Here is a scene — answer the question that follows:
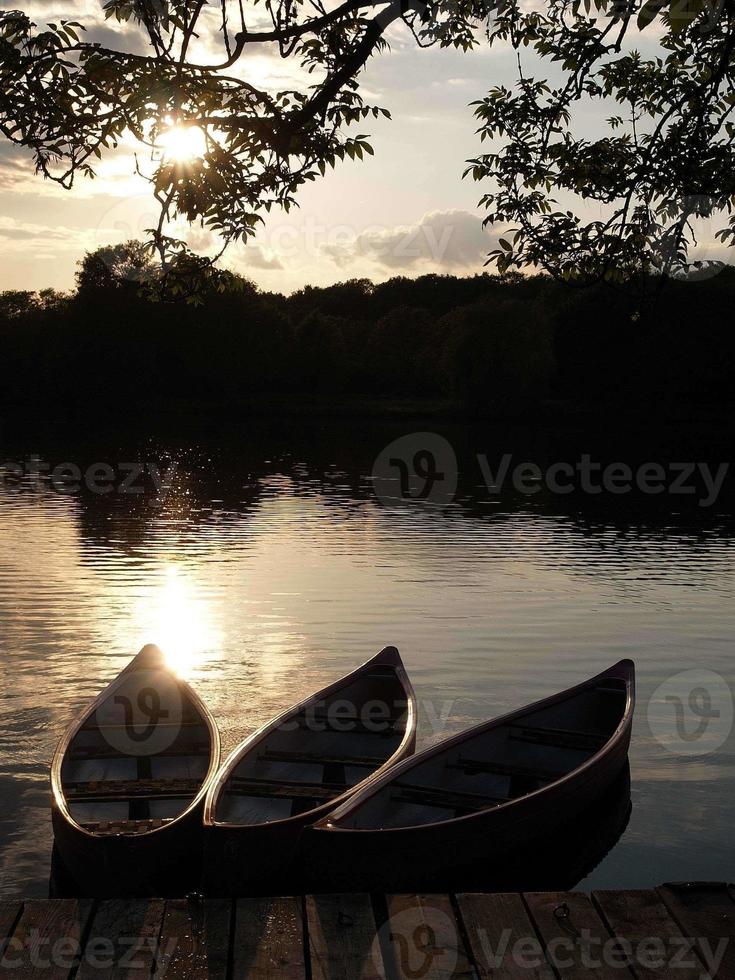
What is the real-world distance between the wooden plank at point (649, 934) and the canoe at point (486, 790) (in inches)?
57.0

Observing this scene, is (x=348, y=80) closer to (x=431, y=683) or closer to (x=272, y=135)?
(x=272, y=135)

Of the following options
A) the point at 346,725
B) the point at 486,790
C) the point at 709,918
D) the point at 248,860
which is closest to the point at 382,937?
the point at 248,860

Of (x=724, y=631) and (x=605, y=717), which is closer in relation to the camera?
(x=605, y=717)

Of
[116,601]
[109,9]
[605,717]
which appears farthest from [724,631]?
[109,9]

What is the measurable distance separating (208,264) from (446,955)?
9270 millimetres

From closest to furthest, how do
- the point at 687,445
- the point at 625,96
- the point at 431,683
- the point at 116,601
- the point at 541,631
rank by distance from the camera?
the point at 625,96 < the point at 431,683 < the point at 541,631 < the point at 116,601 < the point at 687,445

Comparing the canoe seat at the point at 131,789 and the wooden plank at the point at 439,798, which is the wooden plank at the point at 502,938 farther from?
the canoe seat at the point at 131,789

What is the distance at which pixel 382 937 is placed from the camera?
25.1ft

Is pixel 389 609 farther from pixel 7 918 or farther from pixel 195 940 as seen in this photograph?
pixel 7 918

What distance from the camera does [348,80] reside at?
1098 cm

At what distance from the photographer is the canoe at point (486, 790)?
8.79 m

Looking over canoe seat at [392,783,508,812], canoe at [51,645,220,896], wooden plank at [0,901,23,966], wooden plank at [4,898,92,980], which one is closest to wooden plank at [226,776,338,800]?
canoe at [51,645,220,896]

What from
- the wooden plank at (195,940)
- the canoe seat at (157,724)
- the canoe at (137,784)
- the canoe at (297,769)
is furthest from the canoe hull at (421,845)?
the canoe seat at (157,724)

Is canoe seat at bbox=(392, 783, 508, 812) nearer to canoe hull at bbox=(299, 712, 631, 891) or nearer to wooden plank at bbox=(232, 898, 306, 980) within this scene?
canoe hull at bbox=(299, 712, 631, 891)
